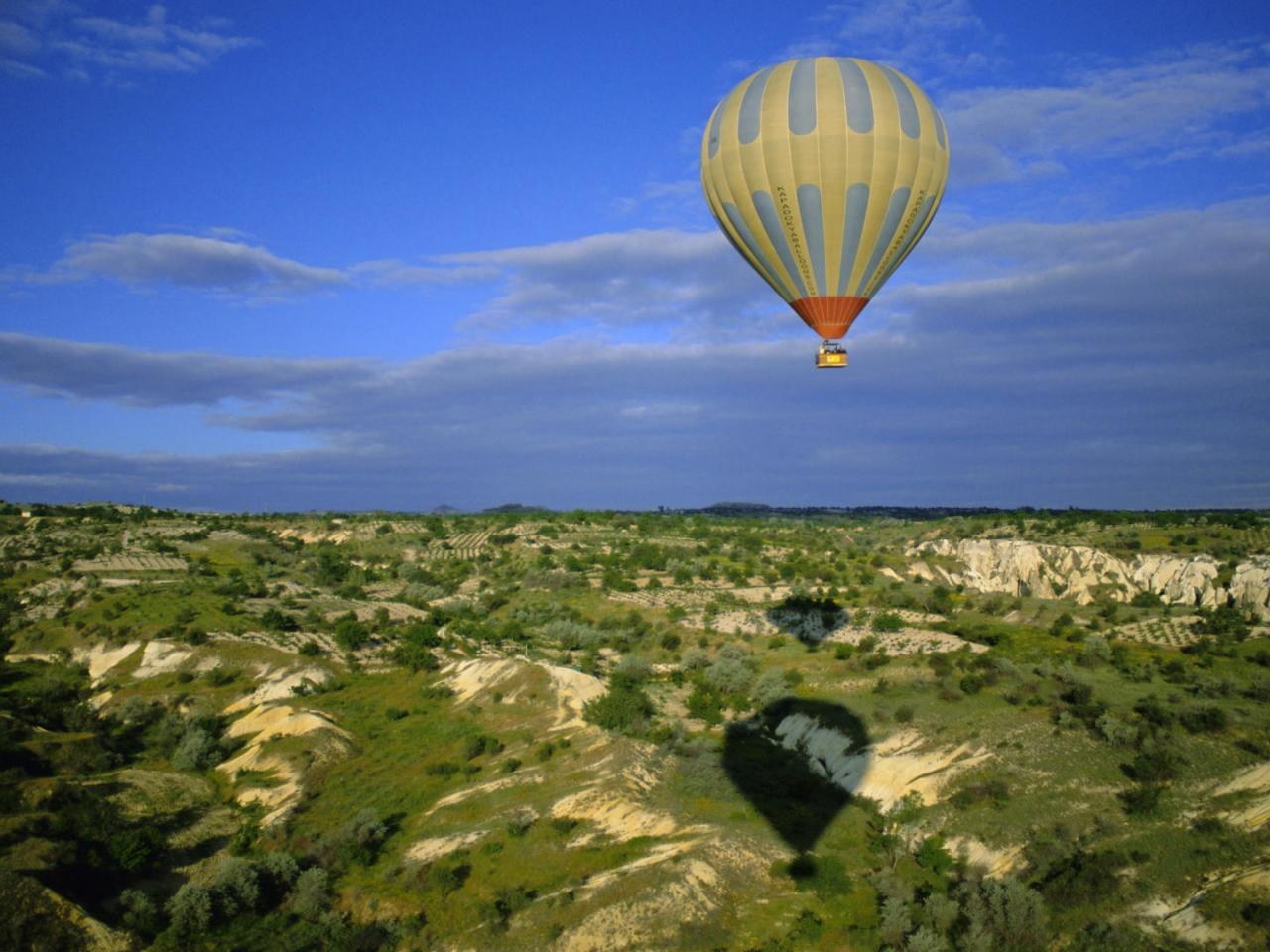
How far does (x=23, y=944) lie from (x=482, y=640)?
32.0 meters

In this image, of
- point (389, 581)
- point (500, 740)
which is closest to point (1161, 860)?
point (500, 740)

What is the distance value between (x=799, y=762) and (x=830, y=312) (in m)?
16.9

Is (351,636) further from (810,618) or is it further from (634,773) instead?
(810,618)

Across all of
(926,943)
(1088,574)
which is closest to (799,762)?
(926,943)

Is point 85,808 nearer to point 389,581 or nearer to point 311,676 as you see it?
point 311,676

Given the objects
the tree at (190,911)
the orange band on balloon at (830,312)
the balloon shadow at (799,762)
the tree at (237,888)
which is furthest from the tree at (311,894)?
the orange band on balloon at (830,312)

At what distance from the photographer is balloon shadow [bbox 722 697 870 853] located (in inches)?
1141

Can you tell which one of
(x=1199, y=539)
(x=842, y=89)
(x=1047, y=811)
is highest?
(x=842, y=89)

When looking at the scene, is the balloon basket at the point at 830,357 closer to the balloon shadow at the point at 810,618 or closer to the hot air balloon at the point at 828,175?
the hot air balloon at the point at 828,175

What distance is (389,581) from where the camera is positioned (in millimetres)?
76562

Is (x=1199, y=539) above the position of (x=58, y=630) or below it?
above

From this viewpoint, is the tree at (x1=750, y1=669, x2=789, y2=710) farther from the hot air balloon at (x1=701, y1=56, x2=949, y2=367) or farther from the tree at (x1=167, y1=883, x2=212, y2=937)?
the tree at (x1=167, y1=883, x2=212, y2=937)

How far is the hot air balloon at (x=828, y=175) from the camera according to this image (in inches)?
1153

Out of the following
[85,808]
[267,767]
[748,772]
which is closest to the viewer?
[85,808]
